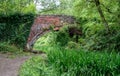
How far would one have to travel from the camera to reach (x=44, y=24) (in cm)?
1761

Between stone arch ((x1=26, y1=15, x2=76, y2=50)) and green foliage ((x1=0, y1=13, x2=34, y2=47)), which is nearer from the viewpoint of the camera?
green foliage ((x1=0, y1=13, x2=34, y2=47))

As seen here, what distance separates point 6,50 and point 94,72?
21.0ft

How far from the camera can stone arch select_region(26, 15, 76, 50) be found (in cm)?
1723

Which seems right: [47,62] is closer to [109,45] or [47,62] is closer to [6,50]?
[109,45]

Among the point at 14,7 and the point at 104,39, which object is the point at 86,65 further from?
the point at 14,7

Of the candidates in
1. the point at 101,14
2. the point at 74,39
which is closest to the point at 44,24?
the point at 74,39

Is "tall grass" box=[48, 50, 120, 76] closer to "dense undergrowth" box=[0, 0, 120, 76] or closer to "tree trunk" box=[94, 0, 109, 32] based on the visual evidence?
"dense undergrowth" box=[0, 0, 120, 76]

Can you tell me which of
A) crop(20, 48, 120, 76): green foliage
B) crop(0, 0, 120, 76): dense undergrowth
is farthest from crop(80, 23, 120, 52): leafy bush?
crop(20, 48, 120, 76): green foliage

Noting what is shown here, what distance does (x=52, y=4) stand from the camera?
26250 millimetres

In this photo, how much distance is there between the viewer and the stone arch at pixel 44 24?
17234 millimetres

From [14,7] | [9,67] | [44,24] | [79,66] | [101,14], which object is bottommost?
[44,24]

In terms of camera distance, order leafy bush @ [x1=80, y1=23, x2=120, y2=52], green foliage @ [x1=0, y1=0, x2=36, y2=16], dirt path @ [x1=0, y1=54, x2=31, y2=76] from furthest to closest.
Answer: green foliage @ [x1=0, y1=0, x2=36, y2=16]
leafy bush @ [x1=80, y1=23, x2=120, y2=52]
dirt path @ [x1=0, y1=54, x2=31, y2=76]

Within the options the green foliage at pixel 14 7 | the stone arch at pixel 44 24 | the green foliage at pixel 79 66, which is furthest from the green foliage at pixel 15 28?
the green foliage at pixel 79 66

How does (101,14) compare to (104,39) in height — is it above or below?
above
